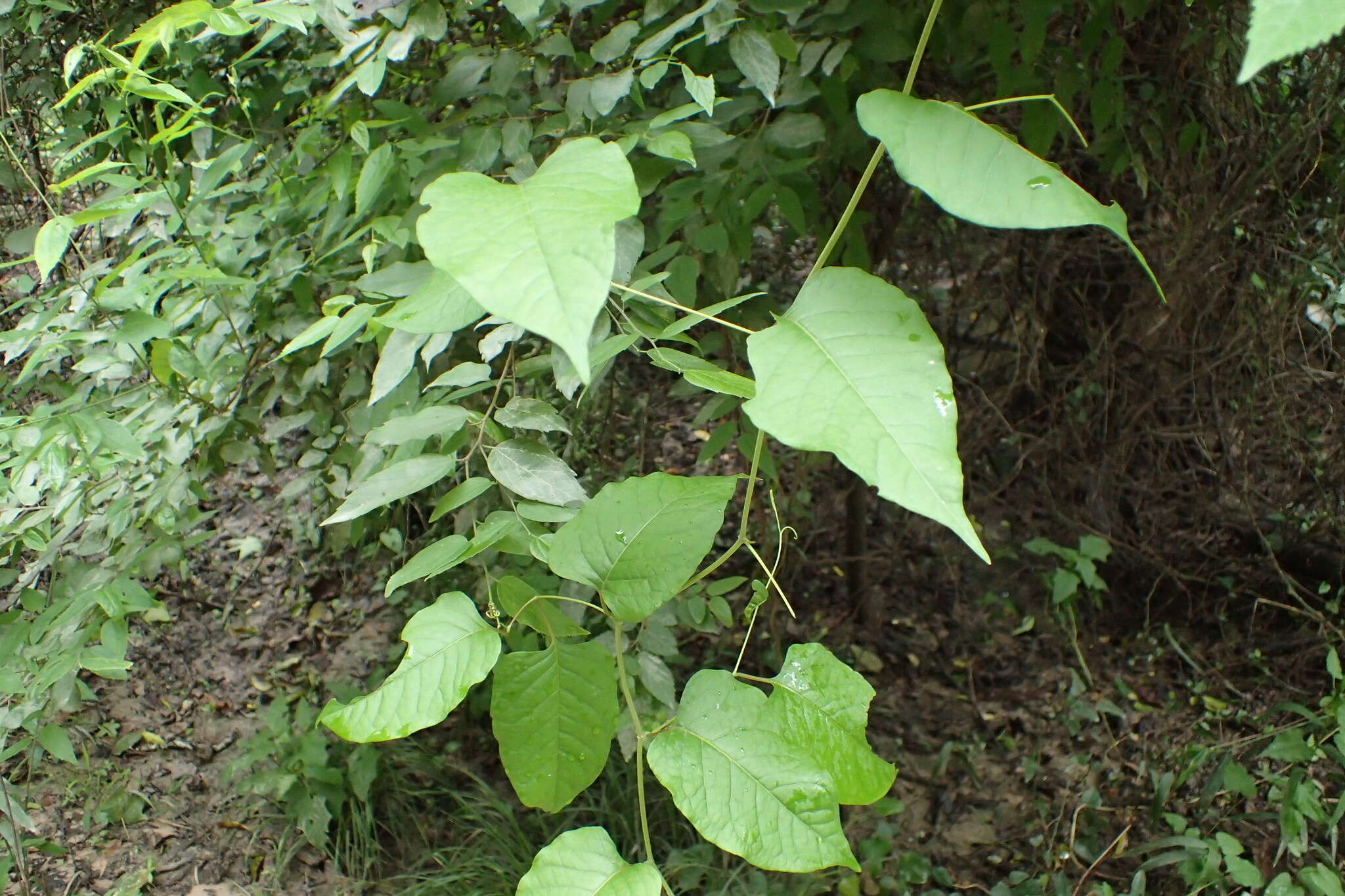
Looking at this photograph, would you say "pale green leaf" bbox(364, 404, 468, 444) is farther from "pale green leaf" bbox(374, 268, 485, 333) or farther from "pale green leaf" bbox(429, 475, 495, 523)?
"pale green leaf" bbox(374, 268, 485, 333)

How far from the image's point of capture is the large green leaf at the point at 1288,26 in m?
0.34

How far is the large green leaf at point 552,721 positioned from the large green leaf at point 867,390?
28cm

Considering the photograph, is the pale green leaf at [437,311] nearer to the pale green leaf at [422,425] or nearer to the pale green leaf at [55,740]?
the pale green leaf at [422,425]

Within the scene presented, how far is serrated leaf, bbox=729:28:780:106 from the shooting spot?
1.15 m

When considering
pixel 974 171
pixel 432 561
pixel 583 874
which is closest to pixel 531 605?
pixel 432 561

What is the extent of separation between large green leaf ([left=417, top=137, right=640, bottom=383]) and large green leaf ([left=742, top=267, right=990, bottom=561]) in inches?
4.6

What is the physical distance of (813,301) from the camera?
0.60 metres

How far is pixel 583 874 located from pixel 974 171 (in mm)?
479

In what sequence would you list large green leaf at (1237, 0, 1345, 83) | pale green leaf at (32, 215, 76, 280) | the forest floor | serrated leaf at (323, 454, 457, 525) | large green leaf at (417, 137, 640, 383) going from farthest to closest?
the forest floor, pale green leaf at (32, 215, 76, 280), serrated leaf at (323, 454, 457, 525), large green leaf at (417, 137, 640, 383), large green leaf at (1237, 0, 1345, 83)

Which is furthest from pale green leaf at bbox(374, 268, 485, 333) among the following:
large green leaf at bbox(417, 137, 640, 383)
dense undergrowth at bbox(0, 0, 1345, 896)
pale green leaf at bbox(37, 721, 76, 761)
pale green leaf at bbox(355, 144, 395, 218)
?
pale green leaf at bbox(37, 721, 76, 761)

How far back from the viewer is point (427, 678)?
2.15ft

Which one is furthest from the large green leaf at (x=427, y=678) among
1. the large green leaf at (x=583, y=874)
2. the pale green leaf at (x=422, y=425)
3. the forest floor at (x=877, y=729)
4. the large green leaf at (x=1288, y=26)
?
the forest floor at (x=877, y=729)

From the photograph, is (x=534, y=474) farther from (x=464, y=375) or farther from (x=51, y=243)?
(x=51, y=243)

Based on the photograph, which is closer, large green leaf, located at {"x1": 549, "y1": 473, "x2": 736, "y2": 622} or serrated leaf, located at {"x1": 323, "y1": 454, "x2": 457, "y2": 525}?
large green leaf, located at {"x1": 549, "y1": 473, "x2": 736, "y2": 622}
